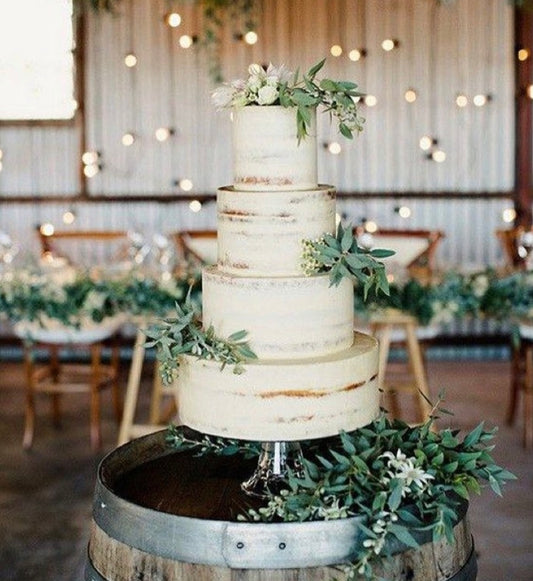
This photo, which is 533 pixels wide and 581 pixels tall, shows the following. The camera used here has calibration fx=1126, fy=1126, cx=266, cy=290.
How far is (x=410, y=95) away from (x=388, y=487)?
5.60 metres

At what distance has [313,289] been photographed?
87.4 inches

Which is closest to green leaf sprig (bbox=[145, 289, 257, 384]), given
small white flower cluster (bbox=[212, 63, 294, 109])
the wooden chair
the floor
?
small white flower cluster (bbox=[212, 63, 294, 109])

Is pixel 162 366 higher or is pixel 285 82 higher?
pixel 285 82

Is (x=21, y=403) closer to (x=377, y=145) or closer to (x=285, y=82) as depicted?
(x=377, y=145)

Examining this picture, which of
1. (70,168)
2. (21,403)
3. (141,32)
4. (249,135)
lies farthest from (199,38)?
(249,135)

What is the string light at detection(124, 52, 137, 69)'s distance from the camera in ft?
24.5

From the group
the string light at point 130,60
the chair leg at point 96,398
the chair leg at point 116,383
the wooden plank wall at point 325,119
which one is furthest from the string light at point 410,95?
the chair leg at point 96,398

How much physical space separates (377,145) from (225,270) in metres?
5.33

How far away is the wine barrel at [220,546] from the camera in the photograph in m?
2.04

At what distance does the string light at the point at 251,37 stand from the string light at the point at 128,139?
3.24 feet

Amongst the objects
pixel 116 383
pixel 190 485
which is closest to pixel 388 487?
pixel 190 485

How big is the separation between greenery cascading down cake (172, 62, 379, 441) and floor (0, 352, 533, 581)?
6.62ft

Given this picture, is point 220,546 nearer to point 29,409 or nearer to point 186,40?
point 29,409

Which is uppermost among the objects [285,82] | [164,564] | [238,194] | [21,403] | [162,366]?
[285,82]
